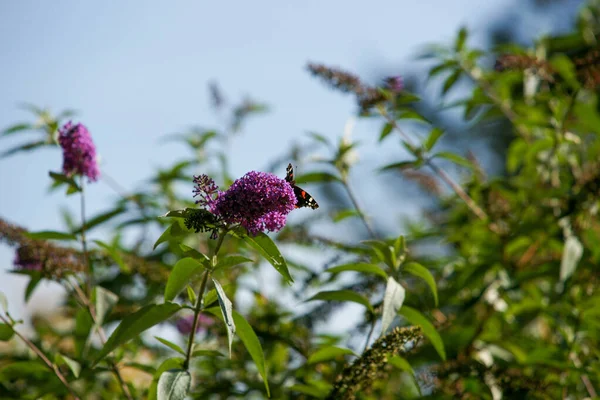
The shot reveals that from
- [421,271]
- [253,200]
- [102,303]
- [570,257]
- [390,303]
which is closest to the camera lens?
[253,200]

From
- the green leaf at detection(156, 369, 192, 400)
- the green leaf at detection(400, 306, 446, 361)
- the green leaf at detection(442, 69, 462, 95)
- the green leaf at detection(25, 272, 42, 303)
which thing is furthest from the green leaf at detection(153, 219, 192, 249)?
the green leaf at detection(442, 69, 462, 95)

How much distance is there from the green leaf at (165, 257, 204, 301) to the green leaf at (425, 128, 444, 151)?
113cm

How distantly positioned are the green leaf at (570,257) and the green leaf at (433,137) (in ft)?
1.72

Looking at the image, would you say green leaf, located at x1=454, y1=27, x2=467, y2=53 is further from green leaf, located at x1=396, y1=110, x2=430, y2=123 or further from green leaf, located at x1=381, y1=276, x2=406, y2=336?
green leaf, located at x1=381, y1=276, x2=406, y2=336

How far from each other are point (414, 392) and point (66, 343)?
5.40ft

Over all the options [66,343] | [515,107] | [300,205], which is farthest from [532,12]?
[300,205]

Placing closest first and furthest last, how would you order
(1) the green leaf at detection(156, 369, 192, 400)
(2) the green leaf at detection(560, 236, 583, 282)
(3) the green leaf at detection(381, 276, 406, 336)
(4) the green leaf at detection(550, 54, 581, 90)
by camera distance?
(1) the green leaf at detection(156, 369, 192, 400)
(3) the green leaf at detection(381, 276, 406, 336)
(2) the green leaf at detection(560, 236, 583, 282)
(4) the green leaf at detection(550, 54, 581, 90)

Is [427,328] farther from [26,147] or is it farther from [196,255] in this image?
[26,147]

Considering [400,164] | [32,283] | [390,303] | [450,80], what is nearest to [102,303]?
[32,283]

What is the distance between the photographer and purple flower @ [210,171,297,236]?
46.3 inches

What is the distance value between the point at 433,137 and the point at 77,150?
3.68 ft

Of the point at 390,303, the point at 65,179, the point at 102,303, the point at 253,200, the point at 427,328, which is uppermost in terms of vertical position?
the point at 65,179

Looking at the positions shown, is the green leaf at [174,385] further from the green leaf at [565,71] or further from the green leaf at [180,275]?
the green leaf at [565,71]

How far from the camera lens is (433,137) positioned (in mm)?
2113
